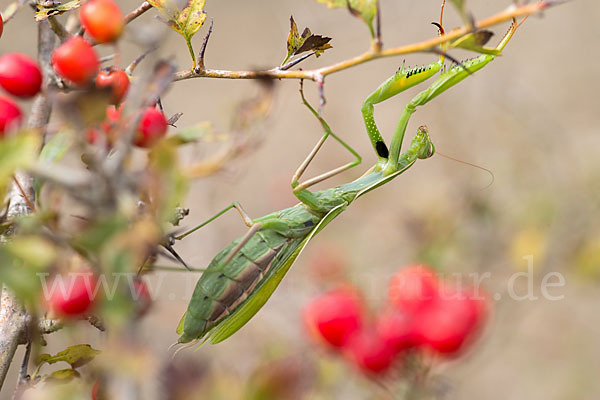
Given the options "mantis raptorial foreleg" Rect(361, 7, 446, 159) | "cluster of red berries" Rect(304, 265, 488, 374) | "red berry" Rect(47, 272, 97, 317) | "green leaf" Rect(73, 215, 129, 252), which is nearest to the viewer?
"green leaf" Rect(73, 215, 129, 252)

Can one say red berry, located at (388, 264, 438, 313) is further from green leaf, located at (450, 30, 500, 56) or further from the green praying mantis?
green leaf, located at (450, 30, 500, 56)

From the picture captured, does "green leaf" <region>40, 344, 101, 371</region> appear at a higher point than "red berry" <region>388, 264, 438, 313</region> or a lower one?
higher

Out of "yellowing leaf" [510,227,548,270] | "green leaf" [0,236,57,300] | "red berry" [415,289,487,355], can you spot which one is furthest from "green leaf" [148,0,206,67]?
"yellowing leaf" [510,227,548,270]

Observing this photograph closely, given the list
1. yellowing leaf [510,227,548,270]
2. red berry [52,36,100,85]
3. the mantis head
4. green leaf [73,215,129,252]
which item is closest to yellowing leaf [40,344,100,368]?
red berry [52,36,100,85]

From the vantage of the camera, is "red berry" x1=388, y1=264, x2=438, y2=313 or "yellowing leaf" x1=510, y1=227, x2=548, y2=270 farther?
"yellowing leaf" x1=510, y1=227, x2=548, y2=270

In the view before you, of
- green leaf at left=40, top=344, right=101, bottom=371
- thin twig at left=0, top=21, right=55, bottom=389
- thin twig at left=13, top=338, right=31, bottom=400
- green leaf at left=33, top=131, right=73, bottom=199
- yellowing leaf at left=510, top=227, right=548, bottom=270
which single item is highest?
green leaf at left=33, top=131, right=73, bottom=199

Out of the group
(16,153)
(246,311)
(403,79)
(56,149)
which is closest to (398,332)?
(246,311)

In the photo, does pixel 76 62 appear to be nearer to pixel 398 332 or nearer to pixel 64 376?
pixel 64 376

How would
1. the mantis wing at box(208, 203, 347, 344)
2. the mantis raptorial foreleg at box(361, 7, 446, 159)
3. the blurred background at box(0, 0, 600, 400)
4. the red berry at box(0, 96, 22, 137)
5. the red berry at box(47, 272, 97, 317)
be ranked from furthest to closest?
the blurred background at box(0, 0, 600, 400)
the mantis wing at box(208, 203, 347, 344)
the mantis raptorial foreleg at box(361, 7, 446, 159)
the red berry at box(0, 96, 22, 137)
the red berry at box(47, 272, 97, 317)
